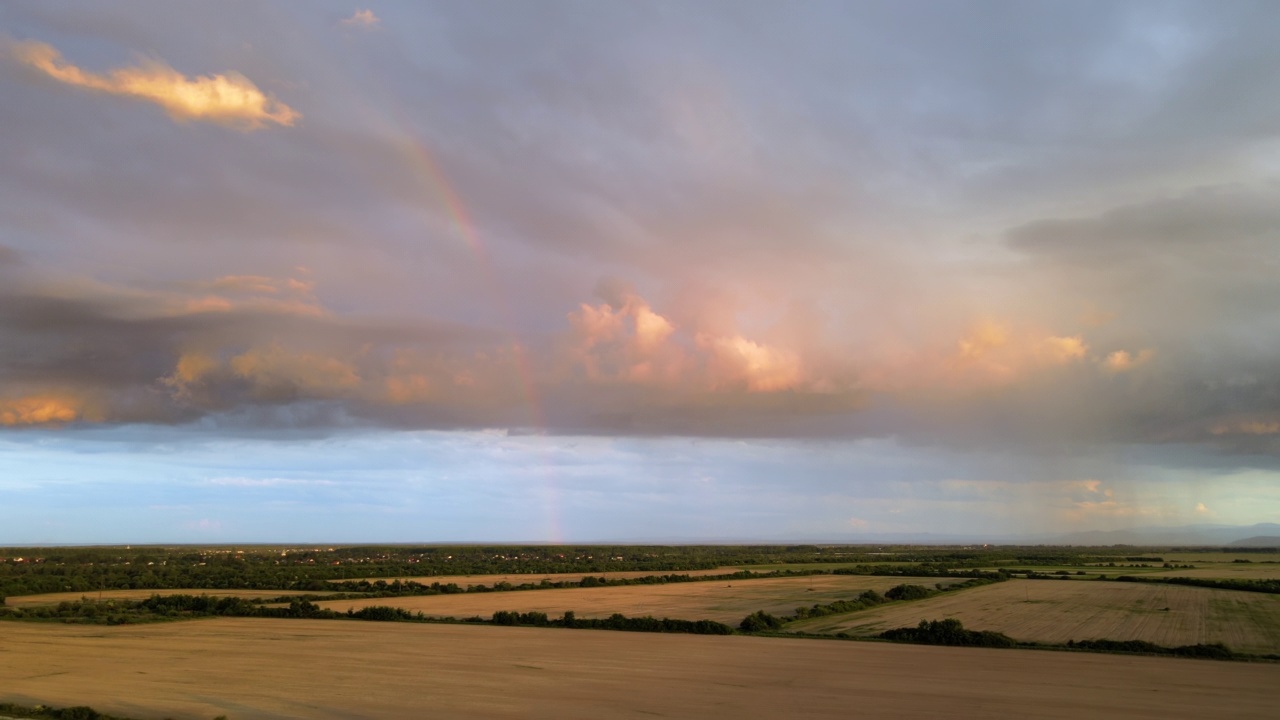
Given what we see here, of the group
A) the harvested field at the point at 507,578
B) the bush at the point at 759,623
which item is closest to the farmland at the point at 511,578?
the harvested field at the point at 507,578

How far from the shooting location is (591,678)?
38594 mm

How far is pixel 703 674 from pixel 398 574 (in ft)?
311

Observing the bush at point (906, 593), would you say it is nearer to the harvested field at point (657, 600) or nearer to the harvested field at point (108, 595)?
the harvested field at point (657, 600)

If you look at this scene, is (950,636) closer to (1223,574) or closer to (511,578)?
(511,578)

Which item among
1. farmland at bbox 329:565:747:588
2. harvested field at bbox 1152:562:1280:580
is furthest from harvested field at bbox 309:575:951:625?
harvested field at bbox 1152:562:1280:580

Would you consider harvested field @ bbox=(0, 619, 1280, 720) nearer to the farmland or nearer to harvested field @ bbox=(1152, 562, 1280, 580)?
the farmland

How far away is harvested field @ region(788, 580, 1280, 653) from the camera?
180 feet

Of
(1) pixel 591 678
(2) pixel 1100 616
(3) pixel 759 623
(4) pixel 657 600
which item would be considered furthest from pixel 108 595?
(2) pixel 1100 616

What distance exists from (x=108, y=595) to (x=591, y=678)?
68578mm

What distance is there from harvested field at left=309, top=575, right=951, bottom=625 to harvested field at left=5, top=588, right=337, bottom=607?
544 inches

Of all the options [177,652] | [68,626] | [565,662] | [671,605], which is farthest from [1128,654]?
[68,626]

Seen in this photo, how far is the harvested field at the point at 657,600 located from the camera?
70.2m

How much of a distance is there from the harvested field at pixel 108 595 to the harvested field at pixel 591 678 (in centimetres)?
2900

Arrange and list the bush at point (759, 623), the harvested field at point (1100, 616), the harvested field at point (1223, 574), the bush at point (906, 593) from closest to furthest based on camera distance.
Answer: the harvested field at point (1100, 616) → the bush at point (759, 623) → the bush at point (906, 593) → the harvested field at point (1223, 574)
